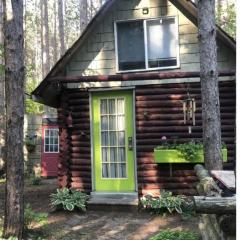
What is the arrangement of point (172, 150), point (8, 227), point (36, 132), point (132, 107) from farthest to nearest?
point (36, 132), point (132, 107), point (172, 150), point (8, 227)

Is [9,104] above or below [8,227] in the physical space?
above

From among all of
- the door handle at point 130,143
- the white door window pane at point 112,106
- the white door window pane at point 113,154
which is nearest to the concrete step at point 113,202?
the white door window pane at point 113,154

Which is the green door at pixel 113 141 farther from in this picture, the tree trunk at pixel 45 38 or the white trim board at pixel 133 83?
the tree trunk at pixel 45 38

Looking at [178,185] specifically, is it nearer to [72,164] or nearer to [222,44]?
[72,164]

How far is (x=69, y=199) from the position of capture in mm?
9023

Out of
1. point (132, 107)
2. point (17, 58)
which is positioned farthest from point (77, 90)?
point (17, 58)

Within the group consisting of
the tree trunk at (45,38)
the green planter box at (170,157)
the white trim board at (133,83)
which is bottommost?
the green planter box at (170,157)

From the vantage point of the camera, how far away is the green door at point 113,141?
9496mm

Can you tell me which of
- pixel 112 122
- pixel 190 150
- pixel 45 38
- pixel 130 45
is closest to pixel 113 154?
pixel 112 122

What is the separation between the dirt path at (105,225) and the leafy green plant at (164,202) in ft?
0.64

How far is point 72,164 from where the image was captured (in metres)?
9.75

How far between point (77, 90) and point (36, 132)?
23.2 ft

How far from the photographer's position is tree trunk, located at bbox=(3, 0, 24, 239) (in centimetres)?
626

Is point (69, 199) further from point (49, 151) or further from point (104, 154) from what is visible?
point (49, 151)
